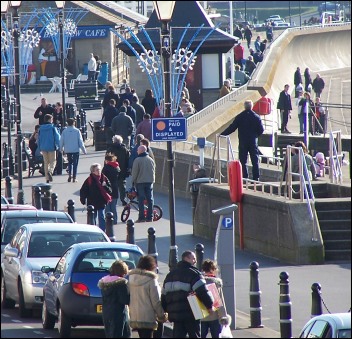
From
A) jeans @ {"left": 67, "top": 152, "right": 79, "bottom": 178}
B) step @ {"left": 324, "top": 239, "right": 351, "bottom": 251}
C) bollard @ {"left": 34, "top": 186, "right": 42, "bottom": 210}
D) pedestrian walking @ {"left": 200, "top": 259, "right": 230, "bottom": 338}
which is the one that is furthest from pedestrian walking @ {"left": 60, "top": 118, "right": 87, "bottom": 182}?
pedestrian walking @ {"left": 200, "top": 259, "right": 230, "bottom": 338}

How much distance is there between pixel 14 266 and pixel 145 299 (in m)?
4.74

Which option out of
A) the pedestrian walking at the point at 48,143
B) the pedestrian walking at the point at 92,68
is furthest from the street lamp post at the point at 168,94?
the pedestrian walking at the point at 92,68

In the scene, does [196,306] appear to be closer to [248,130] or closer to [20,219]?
[20,219]

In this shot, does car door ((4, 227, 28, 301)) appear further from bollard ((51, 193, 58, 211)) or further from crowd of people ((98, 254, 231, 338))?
bollard ((51, 193, 58, 211))

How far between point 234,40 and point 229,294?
2697cm

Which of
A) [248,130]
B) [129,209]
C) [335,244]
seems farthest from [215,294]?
[129,209]

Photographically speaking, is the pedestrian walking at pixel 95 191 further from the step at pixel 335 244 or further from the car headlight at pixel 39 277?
the car headlight at pixel 39 277

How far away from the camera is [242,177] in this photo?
24.7 m

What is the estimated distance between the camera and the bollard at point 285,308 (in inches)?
610

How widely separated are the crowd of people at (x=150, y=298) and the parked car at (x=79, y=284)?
1.60 m

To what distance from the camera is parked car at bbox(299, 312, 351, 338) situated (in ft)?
40.5

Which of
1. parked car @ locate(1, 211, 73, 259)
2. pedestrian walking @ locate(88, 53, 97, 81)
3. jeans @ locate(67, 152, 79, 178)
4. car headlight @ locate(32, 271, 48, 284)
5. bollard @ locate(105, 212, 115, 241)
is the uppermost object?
pedestrian walking @ locate(88, 53, 97, 81)

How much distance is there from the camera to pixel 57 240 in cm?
1856

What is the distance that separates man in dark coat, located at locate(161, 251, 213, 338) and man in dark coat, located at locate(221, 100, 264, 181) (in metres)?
11.2
